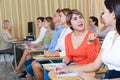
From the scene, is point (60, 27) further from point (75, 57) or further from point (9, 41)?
point (9, 41)

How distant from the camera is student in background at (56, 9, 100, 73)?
9.33ft

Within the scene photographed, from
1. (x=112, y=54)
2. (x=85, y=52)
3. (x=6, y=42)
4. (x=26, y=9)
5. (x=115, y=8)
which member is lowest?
(x=6, y=42)

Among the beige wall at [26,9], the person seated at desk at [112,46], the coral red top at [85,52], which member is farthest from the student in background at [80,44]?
the beige wall at [26,9]

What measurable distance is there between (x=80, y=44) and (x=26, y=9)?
17.8ft

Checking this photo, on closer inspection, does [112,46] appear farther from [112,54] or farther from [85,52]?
[85,52]

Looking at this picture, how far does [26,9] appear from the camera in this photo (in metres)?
8.04

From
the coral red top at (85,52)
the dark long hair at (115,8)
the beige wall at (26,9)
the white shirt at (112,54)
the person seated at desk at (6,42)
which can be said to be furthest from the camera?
the beige wall at (26,9)

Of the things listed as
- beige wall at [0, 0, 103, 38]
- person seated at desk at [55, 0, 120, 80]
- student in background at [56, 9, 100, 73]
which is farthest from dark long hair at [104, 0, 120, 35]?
beige wall at [0, 0, 103, 38]

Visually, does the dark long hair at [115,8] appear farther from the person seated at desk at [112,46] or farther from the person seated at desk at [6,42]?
the person seated at desk at [6,42]

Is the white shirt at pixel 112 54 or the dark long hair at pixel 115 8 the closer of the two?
the dark long hair at pixel 115 8

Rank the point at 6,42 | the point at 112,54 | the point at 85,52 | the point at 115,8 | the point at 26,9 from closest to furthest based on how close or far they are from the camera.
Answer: the point at 115,8, the point at 112,54, the point at 85,52, the point at 6,42, the point at 26,9

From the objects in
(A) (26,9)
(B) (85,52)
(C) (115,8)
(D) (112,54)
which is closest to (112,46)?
(D) (112,54)

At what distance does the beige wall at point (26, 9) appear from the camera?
→ 26.3 feet

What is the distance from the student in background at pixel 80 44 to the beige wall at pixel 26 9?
16.4 ft
